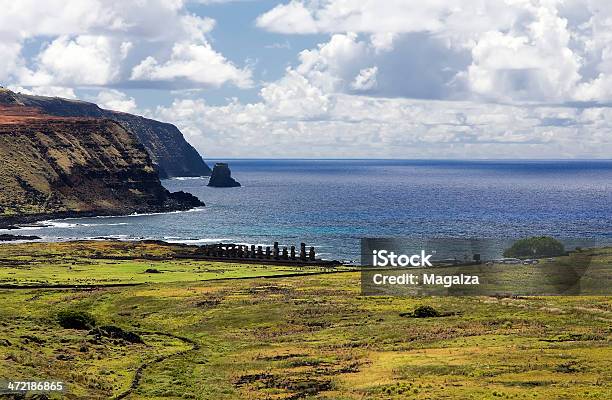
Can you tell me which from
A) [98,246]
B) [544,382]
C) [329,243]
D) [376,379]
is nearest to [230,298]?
[376,379]

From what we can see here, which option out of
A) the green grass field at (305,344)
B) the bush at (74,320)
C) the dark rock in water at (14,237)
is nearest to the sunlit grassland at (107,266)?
the green grass field at (305,344)

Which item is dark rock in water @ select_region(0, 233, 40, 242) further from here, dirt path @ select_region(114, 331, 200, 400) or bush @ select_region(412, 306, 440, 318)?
bush @ select_region(412, 306, 440, 318)

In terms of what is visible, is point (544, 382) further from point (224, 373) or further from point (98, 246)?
Answer: point (98, 246)

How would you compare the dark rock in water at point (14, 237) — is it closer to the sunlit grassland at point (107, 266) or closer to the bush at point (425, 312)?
the sunlit grassland at point (107, 266)

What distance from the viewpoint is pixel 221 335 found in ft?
214

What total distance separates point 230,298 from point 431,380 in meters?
38.0

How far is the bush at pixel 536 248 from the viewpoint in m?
110

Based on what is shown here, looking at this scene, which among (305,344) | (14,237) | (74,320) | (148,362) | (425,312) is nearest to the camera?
(148,362)

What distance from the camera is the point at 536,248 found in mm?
117500

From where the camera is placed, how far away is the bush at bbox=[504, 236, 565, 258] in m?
110

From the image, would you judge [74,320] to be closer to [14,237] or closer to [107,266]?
[107,266]

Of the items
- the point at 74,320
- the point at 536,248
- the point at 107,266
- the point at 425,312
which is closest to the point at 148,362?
the point at 74,320

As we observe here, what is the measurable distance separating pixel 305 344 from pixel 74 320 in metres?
16.8

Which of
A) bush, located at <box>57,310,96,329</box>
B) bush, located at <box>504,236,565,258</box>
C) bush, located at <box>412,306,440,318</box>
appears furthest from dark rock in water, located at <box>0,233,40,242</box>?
bush, located at <box>412,306,440,318</box>
